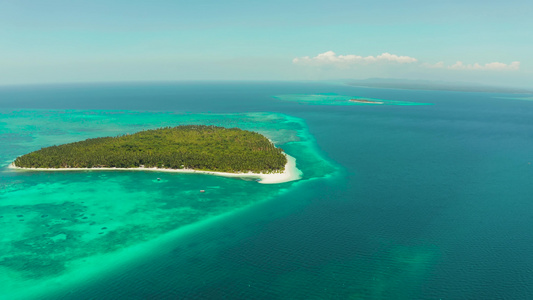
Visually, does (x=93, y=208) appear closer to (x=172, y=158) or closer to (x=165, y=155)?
(x=172, y=158)

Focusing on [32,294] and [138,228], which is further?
[138,228]

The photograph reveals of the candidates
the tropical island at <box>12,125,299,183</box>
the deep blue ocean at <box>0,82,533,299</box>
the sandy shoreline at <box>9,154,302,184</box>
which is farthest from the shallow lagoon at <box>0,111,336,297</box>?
the tropical island at <box>12,125,299,183</box>

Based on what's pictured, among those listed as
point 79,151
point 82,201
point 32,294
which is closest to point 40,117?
point 79,151

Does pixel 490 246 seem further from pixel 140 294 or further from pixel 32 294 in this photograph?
pixel 32 294

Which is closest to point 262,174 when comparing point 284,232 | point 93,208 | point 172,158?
point 172,158

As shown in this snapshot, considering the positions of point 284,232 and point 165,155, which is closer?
point 284,232

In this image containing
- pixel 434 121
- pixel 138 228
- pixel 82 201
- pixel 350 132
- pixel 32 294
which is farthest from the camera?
pixel 434 121

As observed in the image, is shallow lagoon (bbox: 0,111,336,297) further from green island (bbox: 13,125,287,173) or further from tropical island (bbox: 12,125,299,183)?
green island (bbox: 13,125,287,173)

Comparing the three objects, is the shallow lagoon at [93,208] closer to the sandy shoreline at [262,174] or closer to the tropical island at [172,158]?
the sandy shoreline at [262,174]
